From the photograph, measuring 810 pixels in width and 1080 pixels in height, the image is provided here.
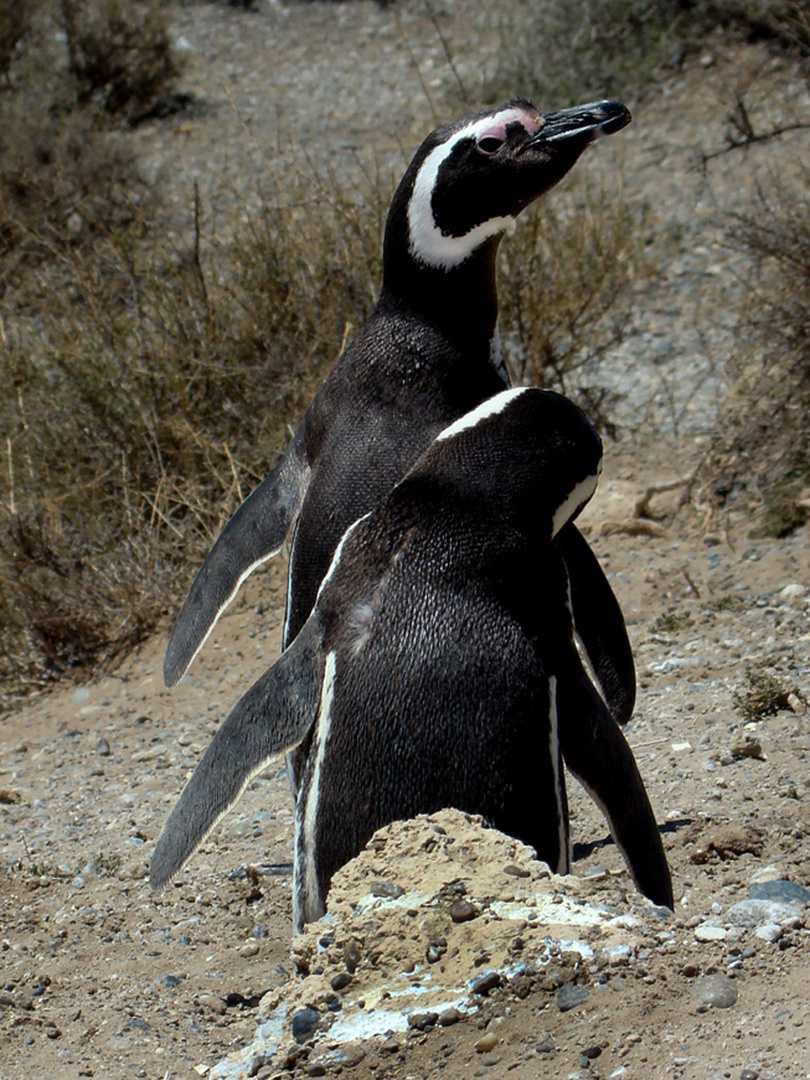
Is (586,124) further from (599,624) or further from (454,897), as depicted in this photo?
A: (454,897)

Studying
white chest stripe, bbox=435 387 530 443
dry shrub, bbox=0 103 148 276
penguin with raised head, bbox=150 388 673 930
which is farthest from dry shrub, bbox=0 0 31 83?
penguin with raised head, bbox=150 388 673 930

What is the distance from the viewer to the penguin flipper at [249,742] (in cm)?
245

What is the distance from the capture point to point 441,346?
3066 mm

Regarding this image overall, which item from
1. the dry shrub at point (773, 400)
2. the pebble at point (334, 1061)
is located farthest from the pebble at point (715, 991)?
the dry shrub at point (773, 400)

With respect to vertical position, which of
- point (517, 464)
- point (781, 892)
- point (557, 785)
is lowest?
point (781, 892)

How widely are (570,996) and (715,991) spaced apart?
0.20m

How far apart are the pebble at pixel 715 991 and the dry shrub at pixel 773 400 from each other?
3.31m

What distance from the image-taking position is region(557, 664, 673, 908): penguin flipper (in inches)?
98.0

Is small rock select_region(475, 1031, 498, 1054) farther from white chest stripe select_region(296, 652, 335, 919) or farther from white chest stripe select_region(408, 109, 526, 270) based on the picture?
white chest stripe select_region(408, 109, 526, 270)

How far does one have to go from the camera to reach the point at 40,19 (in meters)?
12.4

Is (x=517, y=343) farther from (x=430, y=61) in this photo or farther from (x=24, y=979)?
(x=430, y=61)

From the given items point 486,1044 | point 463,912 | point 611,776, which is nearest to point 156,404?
point 611,776

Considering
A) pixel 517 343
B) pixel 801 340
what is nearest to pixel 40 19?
pixel 517 343

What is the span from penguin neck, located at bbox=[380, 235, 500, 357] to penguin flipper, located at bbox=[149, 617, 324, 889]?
91 centimetres
